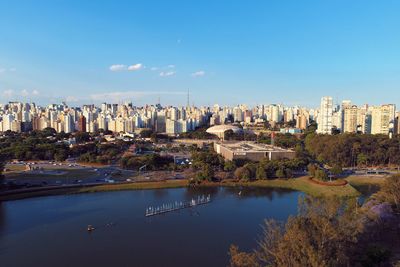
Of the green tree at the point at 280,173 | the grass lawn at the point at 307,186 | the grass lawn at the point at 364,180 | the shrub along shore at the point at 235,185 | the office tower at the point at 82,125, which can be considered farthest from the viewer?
the office tower at the point at 82,125

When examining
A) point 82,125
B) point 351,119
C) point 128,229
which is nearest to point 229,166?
point 128,229

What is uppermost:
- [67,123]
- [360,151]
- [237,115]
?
[237,115]

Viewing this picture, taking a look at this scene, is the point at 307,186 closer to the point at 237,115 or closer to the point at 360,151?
the point at 360,151

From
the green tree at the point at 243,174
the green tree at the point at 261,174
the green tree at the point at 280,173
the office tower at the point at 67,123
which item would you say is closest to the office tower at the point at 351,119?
the green tree at the point at 280,173

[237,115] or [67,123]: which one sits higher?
[237,115]

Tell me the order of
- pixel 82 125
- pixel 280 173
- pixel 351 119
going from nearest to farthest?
pixel 280 173, pixel 351 119, pixel 82 125

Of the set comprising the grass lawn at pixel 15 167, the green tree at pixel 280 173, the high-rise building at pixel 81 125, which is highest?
the high-rise building at pixel 81 125

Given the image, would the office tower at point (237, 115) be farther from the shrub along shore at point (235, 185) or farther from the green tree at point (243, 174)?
the green tree at point (243, 174)

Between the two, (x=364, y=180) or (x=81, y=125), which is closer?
(x=364, y=180)

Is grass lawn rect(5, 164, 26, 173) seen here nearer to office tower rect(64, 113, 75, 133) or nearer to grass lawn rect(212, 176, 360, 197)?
grass lawn rect(212, 176, 360, 197)
